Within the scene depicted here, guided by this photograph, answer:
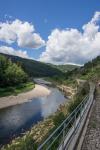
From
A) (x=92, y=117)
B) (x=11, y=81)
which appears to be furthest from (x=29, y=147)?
(x=11, y=81)

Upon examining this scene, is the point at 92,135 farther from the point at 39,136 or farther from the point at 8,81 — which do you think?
the point at 8,81

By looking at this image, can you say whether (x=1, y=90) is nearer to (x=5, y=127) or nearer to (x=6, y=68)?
(x=6, y=68)

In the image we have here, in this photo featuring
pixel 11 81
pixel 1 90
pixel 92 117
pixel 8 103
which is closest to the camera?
pixel 92 117

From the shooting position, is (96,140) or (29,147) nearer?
(96,140)

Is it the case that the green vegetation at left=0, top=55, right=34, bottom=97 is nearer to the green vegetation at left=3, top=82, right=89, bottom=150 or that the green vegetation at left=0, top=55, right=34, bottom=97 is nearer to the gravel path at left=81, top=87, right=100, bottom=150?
the green vegetation at left=3, top=82, right=89, bottom=150

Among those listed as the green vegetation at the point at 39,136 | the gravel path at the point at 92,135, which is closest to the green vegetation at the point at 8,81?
the green vegetation at the point at 39,136

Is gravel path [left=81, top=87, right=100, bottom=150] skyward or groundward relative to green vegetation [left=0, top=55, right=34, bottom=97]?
groundward

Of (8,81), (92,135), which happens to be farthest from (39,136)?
(8,81)

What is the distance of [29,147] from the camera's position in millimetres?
19578

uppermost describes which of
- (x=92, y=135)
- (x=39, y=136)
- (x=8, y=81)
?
(x=8, y=81)

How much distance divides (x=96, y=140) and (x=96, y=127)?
3732 mm

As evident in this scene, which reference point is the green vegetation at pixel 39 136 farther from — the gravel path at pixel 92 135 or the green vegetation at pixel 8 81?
the green vegetation at pixel 8 81

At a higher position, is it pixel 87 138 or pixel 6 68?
pixel 6 68

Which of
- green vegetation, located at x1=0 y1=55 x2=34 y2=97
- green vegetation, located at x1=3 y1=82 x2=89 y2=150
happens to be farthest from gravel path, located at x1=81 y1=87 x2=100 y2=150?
green vegetation, located at x1=0 y1=55 x2=34 y2=97
